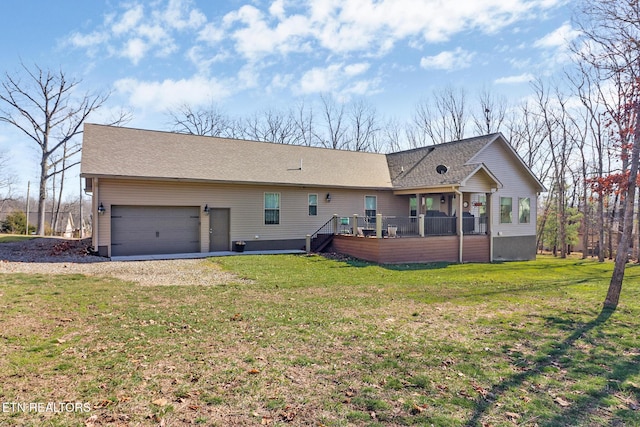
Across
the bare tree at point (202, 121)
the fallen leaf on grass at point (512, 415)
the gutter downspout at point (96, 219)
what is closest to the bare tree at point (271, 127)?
the bare tree at point (202, 121)

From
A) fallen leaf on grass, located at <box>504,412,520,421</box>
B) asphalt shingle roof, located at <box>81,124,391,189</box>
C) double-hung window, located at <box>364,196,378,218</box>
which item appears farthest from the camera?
double-hung window, located at <box>364,196,378,218</box>

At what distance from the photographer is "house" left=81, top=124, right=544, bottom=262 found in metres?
14.4

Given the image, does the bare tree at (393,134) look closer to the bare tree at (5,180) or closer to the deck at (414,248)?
the deck at (414,248)

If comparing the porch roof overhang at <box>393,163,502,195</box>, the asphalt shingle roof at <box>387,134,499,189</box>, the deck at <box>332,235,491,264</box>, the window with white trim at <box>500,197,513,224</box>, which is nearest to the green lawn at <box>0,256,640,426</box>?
the deck at <box>332,235,491,264</box>

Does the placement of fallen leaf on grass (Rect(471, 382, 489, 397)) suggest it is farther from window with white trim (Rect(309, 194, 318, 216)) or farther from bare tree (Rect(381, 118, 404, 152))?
bare tree (Rect(381, 118, 404, 152))

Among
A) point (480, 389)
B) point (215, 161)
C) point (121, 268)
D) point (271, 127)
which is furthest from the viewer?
point (271, 127)

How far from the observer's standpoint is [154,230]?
591 inches

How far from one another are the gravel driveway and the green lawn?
1434 millimetres

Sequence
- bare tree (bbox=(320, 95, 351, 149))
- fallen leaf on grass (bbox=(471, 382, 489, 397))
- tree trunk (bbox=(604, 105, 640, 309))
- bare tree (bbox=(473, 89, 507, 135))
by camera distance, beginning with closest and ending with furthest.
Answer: fallen leaf on grass (bbox=(471, 382, 489, 397)), tree trunk (bbox=(604, 105, 640, 309)), bare tree (bbox=(473, 89, 507, 135)), bare tree (bbox=(320, 95, 351, 149))

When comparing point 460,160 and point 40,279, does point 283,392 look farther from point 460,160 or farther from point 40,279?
point 460,160

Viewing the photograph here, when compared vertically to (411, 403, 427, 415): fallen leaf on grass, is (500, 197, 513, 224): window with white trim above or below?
above

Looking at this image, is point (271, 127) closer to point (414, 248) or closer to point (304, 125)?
point (304, 125)

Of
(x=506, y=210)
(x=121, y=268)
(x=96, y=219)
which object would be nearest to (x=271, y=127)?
(x=506, y=210)

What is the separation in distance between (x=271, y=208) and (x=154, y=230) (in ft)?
16.3
